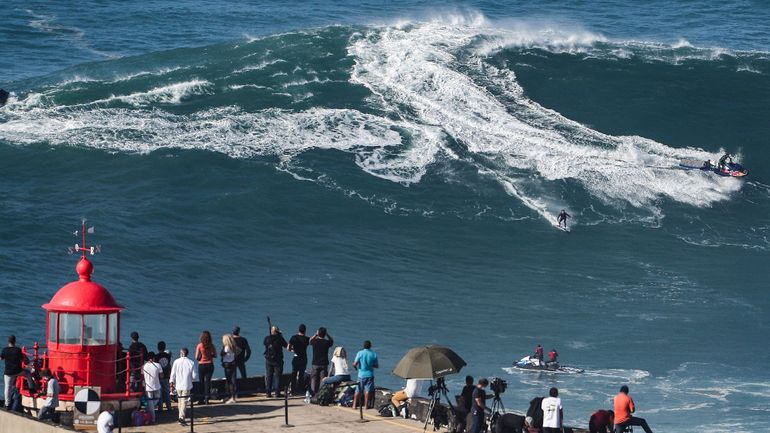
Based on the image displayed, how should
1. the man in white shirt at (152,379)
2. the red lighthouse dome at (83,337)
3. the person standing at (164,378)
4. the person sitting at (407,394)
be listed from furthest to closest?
1. the person sitting at (407,394)
2. the person standing at (164,378)
3. the man in white shirt at (152,379)
4. the red lighthouse dome at (83,337)

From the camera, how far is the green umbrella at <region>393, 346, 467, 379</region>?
25.8 m

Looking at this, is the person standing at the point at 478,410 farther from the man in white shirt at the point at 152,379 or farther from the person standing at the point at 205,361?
the man in white shirt at the point at 152,379

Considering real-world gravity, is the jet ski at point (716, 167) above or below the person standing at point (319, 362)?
above

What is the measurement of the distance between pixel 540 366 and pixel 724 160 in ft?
82.3

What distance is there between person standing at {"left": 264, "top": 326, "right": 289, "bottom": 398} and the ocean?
10790 mm

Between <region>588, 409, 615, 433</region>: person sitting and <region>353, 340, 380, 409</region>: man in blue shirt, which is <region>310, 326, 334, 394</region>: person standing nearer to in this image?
<region>353, 340, 380, 409</region>: man in blue shirt

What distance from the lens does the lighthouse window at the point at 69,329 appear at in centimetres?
2538

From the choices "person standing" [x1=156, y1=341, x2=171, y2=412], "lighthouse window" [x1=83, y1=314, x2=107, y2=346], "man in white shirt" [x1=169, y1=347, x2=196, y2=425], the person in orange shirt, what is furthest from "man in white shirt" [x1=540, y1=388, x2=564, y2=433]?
"lighthouse window" [x1=83, y1=314, x2=107, y2=346]

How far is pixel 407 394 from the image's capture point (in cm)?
2716

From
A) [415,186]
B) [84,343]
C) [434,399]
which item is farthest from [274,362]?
[415,186]

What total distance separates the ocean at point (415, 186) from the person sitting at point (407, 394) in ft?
35.0

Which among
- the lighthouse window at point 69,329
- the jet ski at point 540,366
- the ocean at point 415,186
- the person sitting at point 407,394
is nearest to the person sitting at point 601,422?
the person sitting at point 407,394

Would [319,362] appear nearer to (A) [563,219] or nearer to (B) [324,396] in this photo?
(B) [324,396]

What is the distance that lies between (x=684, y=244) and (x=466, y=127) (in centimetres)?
1126
